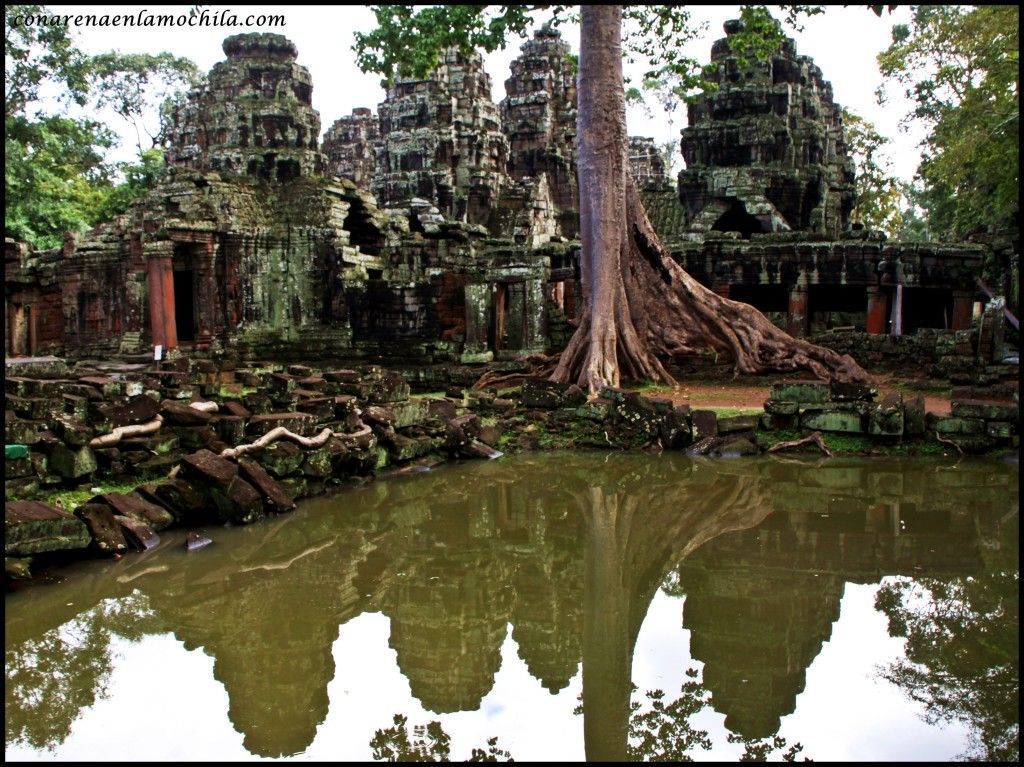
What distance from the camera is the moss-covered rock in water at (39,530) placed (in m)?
4.74

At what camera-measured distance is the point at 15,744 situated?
3248 millimetres

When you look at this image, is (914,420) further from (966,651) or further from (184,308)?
(184,308)

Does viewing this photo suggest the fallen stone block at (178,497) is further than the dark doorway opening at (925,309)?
No

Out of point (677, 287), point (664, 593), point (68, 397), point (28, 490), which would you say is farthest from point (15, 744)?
point (677, 287)

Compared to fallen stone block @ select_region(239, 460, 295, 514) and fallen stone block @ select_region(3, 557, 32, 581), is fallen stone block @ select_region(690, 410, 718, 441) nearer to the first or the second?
fallen stone block @ select_region(239, 460, 295, 514)

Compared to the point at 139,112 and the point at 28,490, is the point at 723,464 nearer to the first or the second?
the point at 28,490

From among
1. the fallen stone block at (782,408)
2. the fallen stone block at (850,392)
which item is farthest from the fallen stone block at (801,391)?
the fallen stone block at (850,392)

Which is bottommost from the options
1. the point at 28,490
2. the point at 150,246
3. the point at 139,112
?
the point at 28,490

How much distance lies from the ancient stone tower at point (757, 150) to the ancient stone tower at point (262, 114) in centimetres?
826

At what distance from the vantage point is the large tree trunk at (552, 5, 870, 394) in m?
11.1

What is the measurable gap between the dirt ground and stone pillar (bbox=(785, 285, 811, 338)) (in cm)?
312

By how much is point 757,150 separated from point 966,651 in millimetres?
16712

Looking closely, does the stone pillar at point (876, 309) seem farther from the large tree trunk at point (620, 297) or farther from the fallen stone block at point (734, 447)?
the fallen stone block at point (734, 447)

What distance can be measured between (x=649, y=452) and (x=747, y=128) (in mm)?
12658
